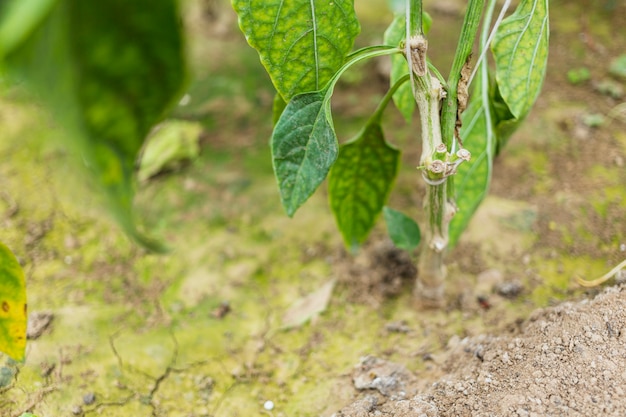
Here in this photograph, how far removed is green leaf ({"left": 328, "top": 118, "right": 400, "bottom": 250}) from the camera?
1.05 metres

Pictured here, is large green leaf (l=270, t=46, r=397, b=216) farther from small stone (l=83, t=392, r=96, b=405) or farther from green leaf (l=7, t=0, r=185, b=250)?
small stone (l=83, t=392, r=96, b=405)

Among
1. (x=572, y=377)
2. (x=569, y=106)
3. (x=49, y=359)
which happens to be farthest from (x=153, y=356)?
(x=569, y=106)

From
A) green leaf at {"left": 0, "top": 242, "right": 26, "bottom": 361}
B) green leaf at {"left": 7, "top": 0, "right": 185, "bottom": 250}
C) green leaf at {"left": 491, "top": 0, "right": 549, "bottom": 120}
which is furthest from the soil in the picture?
green leaf at {"left": 7, "top": 0, "right": 185, "bottom": 250}

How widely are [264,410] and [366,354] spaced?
26 centimetres

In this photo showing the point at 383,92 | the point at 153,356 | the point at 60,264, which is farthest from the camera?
the point at 383,92

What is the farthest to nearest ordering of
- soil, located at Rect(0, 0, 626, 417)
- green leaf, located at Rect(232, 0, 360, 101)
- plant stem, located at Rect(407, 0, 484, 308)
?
1. soil, located at Rect(0, 0, 626, 417)
2. plant stem, located at Rect(407, 0, 484, 308)
3. green leaf, located at Rect(232, 0, 360, 101)

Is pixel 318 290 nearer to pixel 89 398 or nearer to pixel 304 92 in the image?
pixel 89 398

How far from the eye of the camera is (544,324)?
38.5 inches

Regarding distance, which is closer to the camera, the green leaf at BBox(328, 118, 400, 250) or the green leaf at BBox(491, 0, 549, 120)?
the green leaf at BBox(491, 0, 549, 120)

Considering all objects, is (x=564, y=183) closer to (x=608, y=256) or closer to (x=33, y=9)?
(x=608, y=256)

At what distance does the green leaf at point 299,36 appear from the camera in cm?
69

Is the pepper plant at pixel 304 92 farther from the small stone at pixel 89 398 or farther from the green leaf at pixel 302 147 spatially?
the small stone at pixel 89 398

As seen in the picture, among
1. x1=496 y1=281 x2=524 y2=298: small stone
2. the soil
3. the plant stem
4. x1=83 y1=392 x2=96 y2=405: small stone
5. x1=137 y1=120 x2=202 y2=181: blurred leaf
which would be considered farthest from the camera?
x1=137 y1=120 x2=202 y2=181: blurred leaf

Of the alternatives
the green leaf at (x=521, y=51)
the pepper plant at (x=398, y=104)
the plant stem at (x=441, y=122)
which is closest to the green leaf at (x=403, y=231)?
the pepper plant at (x=398, y=104)
